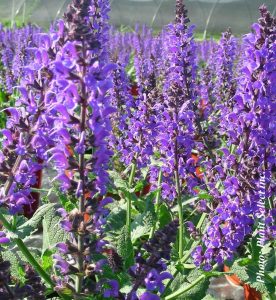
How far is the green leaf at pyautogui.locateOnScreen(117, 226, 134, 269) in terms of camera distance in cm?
340

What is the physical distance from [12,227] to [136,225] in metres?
1.19

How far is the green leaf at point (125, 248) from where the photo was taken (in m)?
3.40

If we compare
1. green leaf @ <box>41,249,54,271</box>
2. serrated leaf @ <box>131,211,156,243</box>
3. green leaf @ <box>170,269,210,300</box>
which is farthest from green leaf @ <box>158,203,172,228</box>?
green leaf @ <box>41,249,54,271</box>

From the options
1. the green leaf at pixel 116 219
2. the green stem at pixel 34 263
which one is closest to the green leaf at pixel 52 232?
the green stem at pixel 34 263

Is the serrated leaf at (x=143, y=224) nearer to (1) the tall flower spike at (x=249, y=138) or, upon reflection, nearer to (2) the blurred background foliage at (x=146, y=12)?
(1) the tall flower spike at (x=249, y=138)

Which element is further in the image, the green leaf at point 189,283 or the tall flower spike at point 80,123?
the green leaf at point 189,283

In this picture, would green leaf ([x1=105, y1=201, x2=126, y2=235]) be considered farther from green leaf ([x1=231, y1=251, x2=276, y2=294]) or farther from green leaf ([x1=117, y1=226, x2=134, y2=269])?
green leaf ([x1=231, y1=251, x2=276, y2=294])

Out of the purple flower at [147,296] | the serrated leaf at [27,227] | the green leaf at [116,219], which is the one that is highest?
the serrated leaf at [27,227]

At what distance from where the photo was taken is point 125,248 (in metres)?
3.42

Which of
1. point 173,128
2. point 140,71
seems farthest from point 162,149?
point 140,71

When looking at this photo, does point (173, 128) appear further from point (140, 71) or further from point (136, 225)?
point (140, 71)

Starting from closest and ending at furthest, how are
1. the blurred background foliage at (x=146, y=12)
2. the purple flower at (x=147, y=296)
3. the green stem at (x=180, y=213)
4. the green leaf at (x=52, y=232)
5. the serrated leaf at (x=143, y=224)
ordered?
the purple flower at (x=147, y=296) < the green leaf at (x=52, y=232) < the serrated leaf at (x=143, y=224) < the green stem at (x=180, y=213) < the blurred background foliage at (x=146, y=12)

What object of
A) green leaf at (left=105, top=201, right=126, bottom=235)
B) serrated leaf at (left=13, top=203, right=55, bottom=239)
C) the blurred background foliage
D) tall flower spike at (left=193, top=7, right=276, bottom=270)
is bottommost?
green leaf at (left=105, top=201, right=126, bottom=235)

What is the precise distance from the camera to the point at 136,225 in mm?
3982
